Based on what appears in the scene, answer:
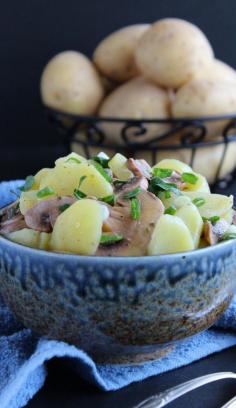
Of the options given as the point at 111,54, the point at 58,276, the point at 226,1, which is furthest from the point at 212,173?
the point at 58,276

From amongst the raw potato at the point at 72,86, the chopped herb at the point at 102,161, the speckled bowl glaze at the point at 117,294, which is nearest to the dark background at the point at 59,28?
the raw potato at the point at 72,86

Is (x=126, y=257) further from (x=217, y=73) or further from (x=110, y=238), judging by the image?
(x=217, y=73)

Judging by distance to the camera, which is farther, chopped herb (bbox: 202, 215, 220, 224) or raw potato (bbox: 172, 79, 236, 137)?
raw potato (bbox: 172, 79, 236, 137)

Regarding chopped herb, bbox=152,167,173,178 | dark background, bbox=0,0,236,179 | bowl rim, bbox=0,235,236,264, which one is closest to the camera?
bowl rim, bbox=0,235,236,264

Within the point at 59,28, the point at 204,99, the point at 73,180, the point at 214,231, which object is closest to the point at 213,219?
the point at 214,231

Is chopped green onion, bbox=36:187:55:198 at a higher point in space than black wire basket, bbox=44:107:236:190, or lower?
higher

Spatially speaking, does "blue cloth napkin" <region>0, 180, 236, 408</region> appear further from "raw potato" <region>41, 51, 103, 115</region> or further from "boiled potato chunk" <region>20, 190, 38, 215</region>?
"raw potato" <region>41, 51, 103, 115</region>

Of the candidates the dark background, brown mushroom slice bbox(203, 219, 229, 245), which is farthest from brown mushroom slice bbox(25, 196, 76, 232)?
the dark background

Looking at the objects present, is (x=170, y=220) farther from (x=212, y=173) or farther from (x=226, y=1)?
(x=226, y=1)
